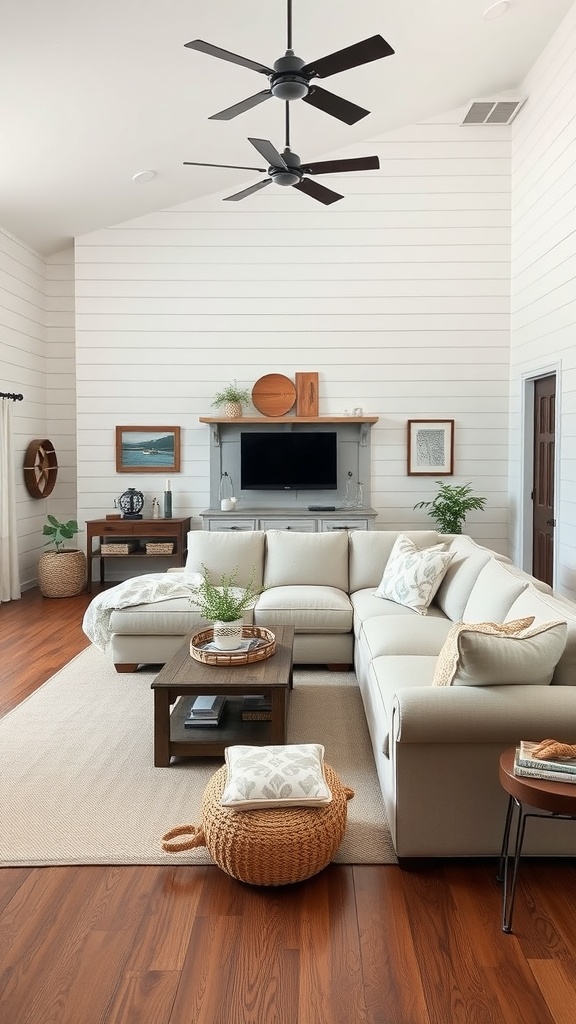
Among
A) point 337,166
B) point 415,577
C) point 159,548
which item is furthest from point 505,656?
point 159,548

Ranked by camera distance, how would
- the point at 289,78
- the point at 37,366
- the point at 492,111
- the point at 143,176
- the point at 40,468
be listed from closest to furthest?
the point at 289,78 < the point at 143,176 < the point at 492,111 < the point at 40,468 < the point at 37,366

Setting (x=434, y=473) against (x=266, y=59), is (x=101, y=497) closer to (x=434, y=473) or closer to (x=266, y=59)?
(x=434, y=473)

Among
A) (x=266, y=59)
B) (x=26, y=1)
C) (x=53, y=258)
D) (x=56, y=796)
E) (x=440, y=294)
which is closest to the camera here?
(x=56, y=796)

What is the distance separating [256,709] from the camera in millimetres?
3486

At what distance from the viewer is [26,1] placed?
3.86 meters

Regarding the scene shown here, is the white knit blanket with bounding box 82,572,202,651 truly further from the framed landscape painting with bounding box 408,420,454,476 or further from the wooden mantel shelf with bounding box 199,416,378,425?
the framed landscape painting with bounding box 408,420,454,476

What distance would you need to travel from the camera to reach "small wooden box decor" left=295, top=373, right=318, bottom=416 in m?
7.39

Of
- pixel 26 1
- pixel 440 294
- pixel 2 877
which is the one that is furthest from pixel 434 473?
pixel 2 877

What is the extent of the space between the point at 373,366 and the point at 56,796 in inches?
214

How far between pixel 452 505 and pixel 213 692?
4.43 metres

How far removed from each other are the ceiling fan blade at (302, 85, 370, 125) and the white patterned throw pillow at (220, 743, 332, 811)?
2747 millimetres

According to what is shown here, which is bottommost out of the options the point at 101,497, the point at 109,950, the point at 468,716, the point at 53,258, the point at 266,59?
the point at 109,950

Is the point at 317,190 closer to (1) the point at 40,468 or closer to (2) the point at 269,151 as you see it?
(2) the point at 269,151

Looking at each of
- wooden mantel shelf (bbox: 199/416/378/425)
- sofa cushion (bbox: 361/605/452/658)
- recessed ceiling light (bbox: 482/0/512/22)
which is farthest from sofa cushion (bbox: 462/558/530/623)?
recessed ceiling light (bbox: 482/0/512/22)
